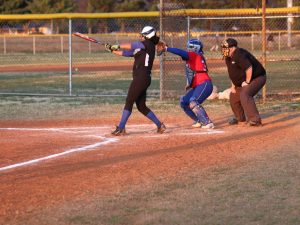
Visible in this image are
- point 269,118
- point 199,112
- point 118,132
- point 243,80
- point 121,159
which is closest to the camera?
point 121,159

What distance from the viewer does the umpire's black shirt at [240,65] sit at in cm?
1370

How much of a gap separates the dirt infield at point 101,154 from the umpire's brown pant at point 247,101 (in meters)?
0.26

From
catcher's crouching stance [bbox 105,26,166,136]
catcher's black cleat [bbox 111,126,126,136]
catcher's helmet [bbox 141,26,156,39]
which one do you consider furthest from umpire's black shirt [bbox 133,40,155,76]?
catcher's black cleat [bbox 111,126,126,136]

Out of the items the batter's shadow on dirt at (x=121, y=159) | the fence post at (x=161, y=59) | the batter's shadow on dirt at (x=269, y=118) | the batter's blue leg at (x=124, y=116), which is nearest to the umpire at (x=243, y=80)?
the batter's shadow on dirt at (x=269, y=118)

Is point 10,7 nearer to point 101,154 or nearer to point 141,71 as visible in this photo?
point 141,71

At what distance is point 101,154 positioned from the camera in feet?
35.6

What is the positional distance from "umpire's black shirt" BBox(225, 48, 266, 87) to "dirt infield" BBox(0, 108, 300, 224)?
91 cm

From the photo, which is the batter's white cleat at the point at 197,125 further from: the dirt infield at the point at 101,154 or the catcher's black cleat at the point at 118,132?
the catcher's black cleat at the point at 118,132

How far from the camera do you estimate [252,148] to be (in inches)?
446

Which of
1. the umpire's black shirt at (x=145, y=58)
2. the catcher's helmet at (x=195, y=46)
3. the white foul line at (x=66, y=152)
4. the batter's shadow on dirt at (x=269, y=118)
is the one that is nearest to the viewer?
the white foul line at (x=66, y=152)

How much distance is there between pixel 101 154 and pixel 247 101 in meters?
3.82

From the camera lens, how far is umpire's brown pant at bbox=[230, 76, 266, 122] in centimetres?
1376

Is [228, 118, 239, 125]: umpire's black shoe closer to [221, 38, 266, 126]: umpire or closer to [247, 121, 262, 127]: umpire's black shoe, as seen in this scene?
[221, 38, 266, 126]: umpire

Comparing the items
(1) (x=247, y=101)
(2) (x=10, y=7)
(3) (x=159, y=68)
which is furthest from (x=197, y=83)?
(2) (x=10, y=7)
